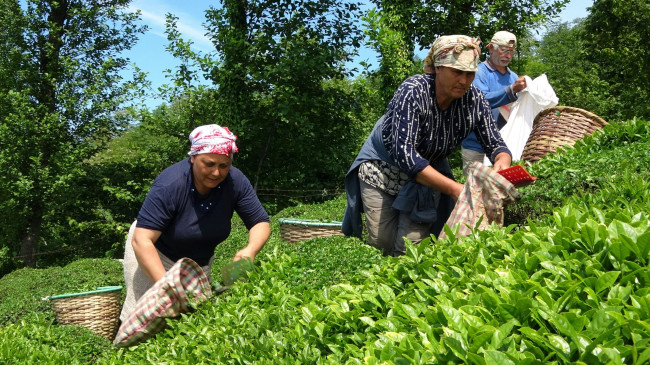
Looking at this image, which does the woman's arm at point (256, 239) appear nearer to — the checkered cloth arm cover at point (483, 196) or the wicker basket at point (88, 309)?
the checkered cloth arm cover at point (483, 196)

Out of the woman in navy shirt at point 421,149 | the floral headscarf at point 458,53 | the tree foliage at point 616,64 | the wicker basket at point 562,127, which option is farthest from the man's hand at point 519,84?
the tree foliage at point 616,64

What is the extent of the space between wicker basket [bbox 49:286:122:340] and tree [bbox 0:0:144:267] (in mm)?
8170

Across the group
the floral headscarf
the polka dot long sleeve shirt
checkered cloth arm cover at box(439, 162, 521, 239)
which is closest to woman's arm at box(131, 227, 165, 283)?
the polka dot long sleeve shirt

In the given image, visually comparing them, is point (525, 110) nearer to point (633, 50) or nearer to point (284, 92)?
point (284, 92)

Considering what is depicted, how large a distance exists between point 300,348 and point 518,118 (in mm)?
5471

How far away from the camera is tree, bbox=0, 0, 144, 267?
1443cm

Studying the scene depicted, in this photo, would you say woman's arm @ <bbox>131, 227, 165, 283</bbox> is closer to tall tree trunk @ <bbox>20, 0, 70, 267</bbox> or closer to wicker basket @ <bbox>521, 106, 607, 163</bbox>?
wicker basket @ <bbox>521, 106, 607, 163</bbox>

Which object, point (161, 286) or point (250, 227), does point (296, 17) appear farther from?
point (161, 286)

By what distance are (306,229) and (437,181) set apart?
3472mm

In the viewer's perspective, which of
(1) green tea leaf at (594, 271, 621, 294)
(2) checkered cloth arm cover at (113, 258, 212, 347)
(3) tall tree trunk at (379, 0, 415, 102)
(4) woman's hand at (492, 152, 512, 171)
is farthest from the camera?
(3) tall tree trunk at (379, 0, 415, 102)

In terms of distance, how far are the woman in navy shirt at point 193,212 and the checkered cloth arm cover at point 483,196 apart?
1411mm

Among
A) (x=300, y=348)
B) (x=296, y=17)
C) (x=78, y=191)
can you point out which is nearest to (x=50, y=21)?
(x=78, y=191)

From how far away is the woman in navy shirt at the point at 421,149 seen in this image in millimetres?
3469

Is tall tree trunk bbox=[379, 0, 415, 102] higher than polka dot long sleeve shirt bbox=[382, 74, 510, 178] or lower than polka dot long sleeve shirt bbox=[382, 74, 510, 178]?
higher
